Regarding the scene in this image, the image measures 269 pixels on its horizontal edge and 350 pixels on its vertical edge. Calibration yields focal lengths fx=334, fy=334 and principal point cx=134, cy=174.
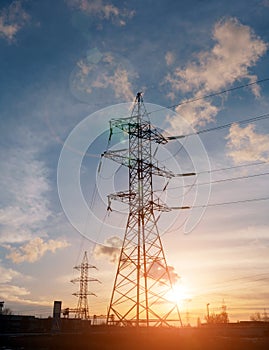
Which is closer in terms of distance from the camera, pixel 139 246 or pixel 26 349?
pixel 26 349

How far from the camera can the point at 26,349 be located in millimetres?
29078

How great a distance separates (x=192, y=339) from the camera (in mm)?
26391

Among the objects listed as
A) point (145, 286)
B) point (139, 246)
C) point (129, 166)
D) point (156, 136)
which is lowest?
point (145, 286)

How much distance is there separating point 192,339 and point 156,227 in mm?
11225

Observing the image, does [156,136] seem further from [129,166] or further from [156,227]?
[156,227]

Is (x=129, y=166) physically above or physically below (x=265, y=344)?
above

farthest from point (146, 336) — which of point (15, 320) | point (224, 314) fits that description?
point (224, 314)

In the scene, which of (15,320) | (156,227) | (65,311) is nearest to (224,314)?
(65,311)

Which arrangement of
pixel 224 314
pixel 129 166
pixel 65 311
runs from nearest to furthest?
pixel 129 166 → pixel 65 311 → pixel 224 314

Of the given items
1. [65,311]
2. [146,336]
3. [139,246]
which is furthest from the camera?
[65,311]

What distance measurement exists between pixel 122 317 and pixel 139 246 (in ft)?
22.5

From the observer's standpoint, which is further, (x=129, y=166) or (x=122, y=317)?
(x=129, y=166)

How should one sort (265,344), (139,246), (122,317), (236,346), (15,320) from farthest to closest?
1. (15,320)
2. (139,246)
3. (122,317)
4. (265,344)
5. (236,346)

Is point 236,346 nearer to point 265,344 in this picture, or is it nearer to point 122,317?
point 265,344
